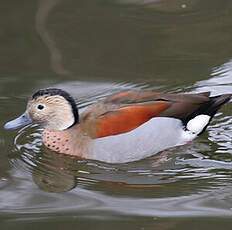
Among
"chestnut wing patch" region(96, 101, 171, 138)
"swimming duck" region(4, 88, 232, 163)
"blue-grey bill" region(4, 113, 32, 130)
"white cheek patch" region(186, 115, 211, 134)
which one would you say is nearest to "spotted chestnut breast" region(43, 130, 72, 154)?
"swimming duck" region(4, 88, 232, 163)

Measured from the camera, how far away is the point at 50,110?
580 cm

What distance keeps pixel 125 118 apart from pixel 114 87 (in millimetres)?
1042

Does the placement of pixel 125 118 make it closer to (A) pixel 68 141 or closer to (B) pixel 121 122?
(B) pixel 121 122

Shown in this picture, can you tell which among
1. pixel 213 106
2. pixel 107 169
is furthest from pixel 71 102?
pixel 213 106

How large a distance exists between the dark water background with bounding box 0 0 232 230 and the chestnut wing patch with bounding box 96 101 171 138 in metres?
0.22

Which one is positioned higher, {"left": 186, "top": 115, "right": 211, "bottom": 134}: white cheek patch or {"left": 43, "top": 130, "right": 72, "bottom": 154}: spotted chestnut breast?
{"left": 186, "top": 115, "right": 211, "bottom": 134}: white cheek patch

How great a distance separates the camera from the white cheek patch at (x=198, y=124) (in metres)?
5.76

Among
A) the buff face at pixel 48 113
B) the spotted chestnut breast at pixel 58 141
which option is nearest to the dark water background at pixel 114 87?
the spotted chestnut breast at pixel 58 141

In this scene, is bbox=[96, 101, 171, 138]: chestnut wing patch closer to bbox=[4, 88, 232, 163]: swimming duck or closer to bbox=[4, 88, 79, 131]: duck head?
bbox=[4, 88, 232, 163]: swimming duck

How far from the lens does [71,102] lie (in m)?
5.77

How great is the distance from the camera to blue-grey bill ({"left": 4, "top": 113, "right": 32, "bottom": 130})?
18.8ft

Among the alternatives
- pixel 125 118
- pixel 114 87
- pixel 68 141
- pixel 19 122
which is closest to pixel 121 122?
pixel 125 118

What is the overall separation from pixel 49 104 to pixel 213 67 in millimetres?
1545

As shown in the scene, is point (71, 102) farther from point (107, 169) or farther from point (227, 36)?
point (227, 36)
